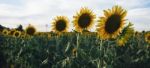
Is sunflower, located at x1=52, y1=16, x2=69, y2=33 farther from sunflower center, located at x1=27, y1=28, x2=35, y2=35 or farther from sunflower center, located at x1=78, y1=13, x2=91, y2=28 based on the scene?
sunflower center, located at x1=27, y1=28, x2=35, y2=35

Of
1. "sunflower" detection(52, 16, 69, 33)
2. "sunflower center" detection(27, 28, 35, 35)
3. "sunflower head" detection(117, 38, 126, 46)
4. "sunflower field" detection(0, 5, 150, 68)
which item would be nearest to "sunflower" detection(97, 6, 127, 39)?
"sunflower field" detection(0, 5, 150, 68)

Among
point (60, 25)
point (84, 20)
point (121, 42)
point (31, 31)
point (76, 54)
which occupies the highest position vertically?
point (84, 20)

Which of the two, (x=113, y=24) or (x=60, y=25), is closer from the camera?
(x=113, y=24)

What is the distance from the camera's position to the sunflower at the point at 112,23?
28.1 feet

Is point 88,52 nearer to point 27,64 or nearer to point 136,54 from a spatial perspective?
point 136,54

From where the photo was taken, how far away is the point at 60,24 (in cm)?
1345

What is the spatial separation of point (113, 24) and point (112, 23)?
0.21 feet

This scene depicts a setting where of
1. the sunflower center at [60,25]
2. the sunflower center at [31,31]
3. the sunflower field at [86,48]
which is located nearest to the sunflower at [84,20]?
the sunflower field at [86,48]

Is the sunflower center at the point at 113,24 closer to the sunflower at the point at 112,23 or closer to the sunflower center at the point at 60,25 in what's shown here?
the sunflower at the point at 112,23

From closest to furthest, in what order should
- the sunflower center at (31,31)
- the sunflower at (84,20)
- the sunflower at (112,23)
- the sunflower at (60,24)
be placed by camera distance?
the sunflower at (112,23) < the sunflower at (84,20) < the sunflower at (60,24) < the sunflower center at (31,31)

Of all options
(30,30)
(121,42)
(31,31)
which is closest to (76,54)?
(121,42)

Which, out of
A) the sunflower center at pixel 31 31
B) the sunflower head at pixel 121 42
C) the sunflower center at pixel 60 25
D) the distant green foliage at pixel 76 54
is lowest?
the distant green foliage at pixel 76 54

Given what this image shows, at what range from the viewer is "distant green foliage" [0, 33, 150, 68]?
9.31 metres

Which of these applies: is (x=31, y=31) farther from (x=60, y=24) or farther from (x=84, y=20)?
(x=84, y=20)
